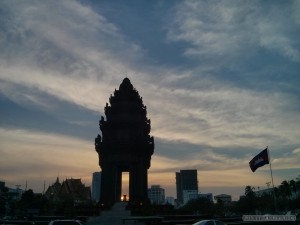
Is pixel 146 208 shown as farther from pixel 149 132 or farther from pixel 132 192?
pixel 149 132

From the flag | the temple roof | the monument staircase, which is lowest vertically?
the monument staircase

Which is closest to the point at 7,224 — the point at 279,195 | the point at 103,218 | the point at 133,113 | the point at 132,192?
the point at 103,218

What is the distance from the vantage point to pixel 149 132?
6662 cm

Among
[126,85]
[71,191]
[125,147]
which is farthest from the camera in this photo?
[71,191]

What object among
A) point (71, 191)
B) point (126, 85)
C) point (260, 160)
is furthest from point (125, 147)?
point (71, 191)

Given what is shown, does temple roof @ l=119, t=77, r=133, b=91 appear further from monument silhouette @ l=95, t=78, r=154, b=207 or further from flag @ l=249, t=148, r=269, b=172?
flag @ l=249, t=148, r=269, b=172

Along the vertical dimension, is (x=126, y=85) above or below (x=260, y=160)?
above

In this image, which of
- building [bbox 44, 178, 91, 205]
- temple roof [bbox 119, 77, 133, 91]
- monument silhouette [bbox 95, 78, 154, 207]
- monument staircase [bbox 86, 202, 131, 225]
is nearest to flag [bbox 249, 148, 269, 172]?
monument staircase [bbox 86, 202, 131, 225]

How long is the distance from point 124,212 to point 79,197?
251 ft

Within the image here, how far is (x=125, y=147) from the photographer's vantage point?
5941cm

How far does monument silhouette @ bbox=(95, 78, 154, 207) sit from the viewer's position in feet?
195

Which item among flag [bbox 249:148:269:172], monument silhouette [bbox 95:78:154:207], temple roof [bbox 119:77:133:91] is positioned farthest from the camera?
temple roof [bbox 119:77:133:91]

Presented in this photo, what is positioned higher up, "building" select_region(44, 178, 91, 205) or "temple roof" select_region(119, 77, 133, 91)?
"temple roof" select_region(119, 77, 133, 91)

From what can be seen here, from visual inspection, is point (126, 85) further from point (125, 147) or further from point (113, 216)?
point (113, 216)
